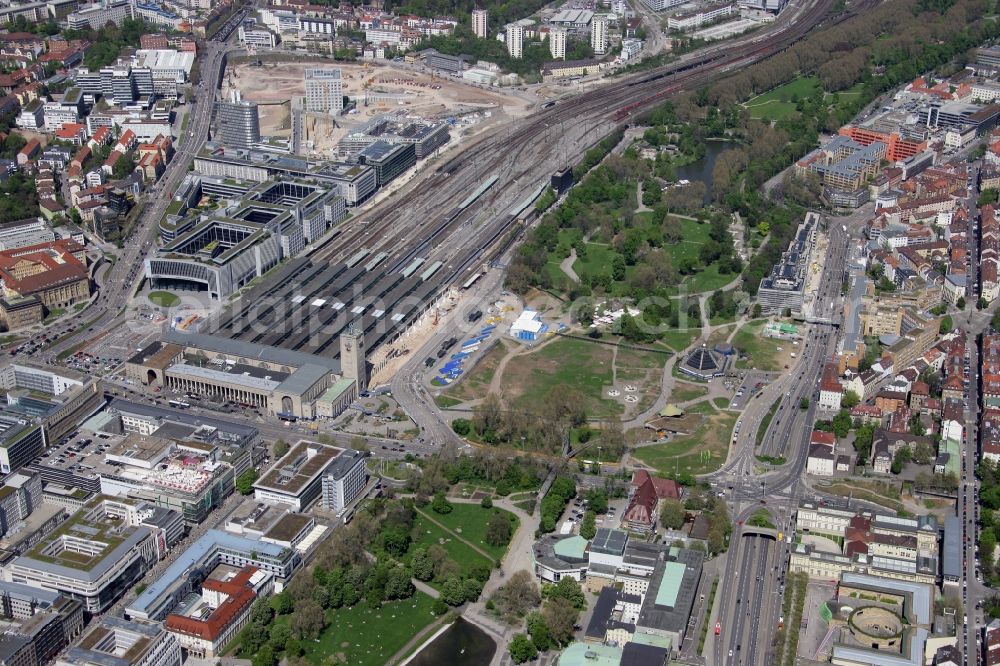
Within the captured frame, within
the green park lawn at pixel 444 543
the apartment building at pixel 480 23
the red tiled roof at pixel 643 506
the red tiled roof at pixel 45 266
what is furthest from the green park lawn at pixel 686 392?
the apartment building at pixel 480 23

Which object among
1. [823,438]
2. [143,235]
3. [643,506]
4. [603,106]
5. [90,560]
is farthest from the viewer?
[603,106]

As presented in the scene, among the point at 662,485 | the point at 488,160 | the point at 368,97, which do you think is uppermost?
the point at 368,97

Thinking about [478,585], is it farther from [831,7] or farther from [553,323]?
[831,7]

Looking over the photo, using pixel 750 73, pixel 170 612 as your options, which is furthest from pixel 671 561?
pixel 750 73

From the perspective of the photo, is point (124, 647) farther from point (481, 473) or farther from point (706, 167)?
point (706, 167)

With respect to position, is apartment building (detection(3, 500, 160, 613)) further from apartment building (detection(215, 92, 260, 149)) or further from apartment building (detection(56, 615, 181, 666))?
apartment building (detection(215, 92, 260, 149))

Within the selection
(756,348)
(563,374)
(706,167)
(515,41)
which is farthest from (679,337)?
(515,41)

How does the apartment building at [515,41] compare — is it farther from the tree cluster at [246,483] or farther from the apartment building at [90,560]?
the apartment building at [90,560]
